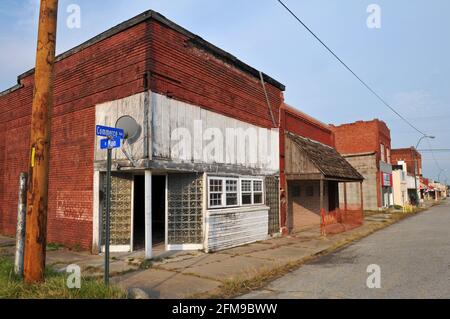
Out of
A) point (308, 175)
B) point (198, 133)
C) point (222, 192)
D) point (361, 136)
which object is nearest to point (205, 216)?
point (222, 192)

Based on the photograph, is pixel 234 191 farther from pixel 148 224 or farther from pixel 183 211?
pixel 148 224

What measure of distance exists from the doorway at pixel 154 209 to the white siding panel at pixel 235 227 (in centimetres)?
258

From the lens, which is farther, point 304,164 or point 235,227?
point 304,164

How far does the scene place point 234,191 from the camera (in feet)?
42.2

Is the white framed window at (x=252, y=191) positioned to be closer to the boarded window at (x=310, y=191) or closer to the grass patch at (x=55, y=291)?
the boarded window at (x=310, y=191)

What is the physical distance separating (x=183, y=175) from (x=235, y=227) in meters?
2.80

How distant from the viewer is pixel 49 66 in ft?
21.5

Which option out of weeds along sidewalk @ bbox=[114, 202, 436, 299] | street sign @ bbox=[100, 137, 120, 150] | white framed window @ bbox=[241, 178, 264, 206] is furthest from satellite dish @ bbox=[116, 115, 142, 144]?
white framed window @ bbox=[241, 178, 264, 206]

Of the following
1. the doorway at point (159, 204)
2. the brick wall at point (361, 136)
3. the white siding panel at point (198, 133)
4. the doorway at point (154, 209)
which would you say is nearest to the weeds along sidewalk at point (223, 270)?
the white siding panel at point (198, 133)

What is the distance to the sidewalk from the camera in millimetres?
7090

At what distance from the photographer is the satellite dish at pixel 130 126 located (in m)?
9.77

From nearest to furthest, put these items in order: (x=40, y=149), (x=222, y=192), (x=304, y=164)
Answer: (x=40, y=149)
(x=222, y=192)
(x=304, y=164)

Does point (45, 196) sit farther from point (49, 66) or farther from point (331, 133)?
point (331, 133)
